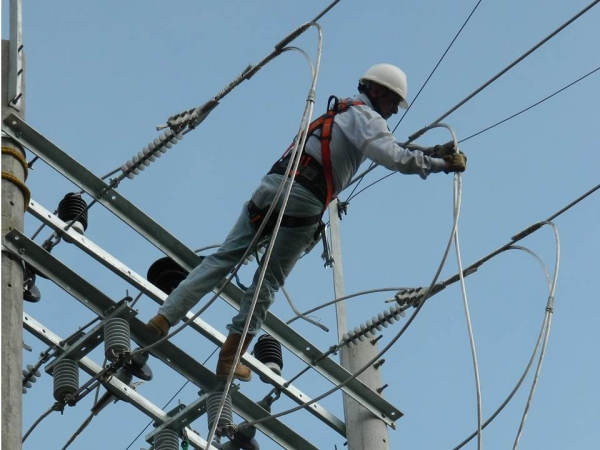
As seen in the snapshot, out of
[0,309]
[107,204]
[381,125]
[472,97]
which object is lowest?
[0,309]

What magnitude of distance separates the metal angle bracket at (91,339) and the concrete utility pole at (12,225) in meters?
0.55

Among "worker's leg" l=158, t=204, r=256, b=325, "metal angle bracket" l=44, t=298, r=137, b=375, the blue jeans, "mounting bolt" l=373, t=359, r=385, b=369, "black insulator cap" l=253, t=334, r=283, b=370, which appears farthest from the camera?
"mounting bolt" l=373, t=359, r=385, b=369

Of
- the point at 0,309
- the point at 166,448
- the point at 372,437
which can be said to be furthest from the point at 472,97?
the point at 0,309

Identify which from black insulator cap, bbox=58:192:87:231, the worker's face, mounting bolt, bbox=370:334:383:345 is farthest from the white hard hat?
black insulator cap, bbox=58:192:87:231

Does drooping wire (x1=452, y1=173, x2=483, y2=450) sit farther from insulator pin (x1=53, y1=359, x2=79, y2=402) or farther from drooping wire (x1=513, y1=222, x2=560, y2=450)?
insulator pin (x1=53, y1=359, x2=79, y2=402)

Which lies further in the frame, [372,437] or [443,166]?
[372,437]

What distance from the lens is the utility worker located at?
26.7 feet

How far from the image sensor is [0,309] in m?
6.89

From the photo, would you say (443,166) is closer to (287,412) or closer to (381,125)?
(381,125)

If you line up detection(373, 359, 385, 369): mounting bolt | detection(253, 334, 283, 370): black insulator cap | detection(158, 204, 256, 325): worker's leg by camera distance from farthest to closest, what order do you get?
detection(373, 359, 385, 369): mounting bolt < detection(253, 334, 283, 370): black insulator cap < detection(158, 204, 256, 325): worker's leg

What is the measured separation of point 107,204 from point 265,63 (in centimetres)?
115

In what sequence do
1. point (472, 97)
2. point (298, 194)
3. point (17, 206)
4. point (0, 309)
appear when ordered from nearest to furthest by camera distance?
point (0, 309) → point (17, 206) → point (298, 194) → point (472, 97)

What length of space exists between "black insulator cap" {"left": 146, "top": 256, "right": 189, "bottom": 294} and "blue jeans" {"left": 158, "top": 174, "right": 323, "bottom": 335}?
1.09ft

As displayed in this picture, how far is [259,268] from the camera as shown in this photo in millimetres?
8211
